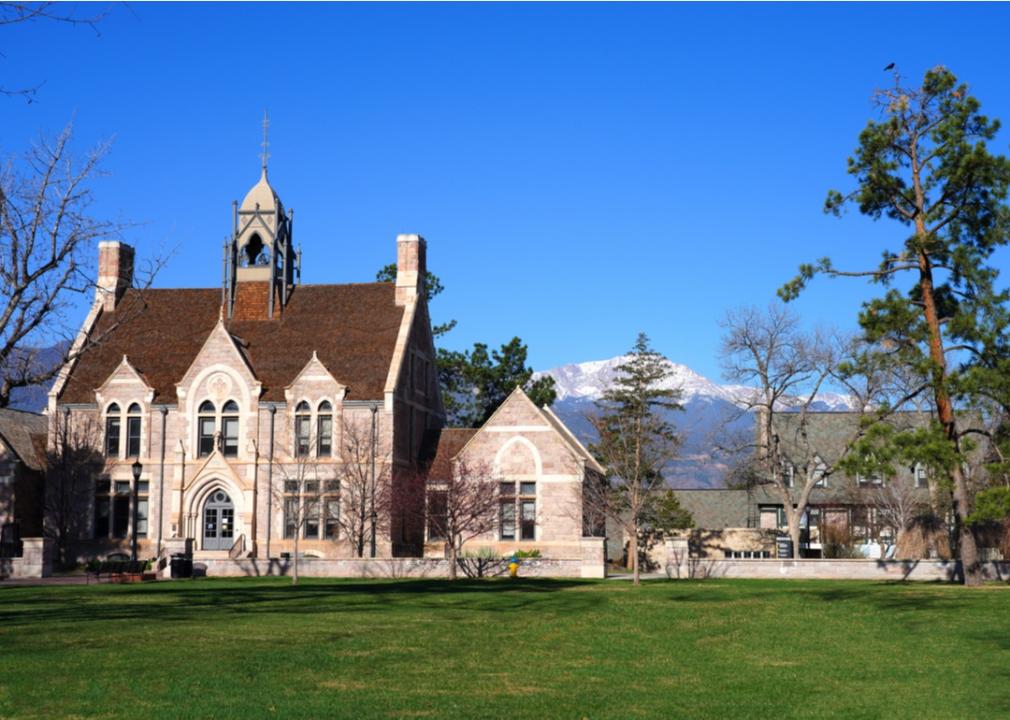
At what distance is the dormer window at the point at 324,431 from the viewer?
65.4 metres

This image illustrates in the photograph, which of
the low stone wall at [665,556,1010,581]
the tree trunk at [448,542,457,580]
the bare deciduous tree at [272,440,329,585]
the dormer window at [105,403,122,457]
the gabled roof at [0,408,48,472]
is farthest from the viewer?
the gabled roof at [0,408,48,472]

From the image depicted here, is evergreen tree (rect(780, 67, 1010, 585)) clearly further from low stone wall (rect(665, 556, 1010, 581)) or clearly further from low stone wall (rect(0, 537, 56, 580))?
low stone wall (rect(0, 537, 56, 580))

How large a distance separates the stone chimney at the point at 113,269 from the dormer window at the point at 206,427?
30.4 ft

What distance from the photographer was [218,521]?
65.6 meters

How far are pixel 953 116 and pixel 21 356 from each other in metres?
30.1

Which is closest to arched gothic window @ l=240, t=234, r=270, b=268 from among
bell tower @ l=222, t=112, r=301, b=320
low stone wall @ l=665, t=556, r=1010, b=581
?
bell tower @ l=222, t=112, r=301, b=320

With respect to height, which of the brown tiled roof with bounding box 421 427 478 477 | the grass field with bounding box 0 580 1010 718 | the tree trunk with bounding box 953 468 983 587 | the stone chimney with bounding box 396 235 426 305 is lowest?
the grass field with bounding box 0 580 1010 718

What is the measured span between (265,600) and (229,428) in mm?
34589

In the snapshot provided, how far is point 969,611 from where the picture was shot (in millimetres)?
30297

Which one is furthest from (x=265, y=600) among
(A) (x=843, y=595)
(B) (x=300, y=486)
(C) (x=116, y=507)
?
(C) (x=116, y=507)

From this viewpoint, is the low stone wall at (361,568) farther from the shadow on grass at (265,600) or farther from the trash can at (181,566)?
the shadow on grass at (265,600)

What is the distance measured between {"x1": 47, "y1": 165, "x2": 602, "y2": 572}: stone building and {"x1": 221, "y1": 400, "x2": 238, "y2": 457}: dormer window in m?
0.08

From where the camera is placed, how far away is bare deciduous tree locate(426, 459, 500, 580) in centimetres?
5319

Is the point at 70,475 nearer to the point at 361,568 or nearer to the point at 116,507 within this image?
the point at 116,507
